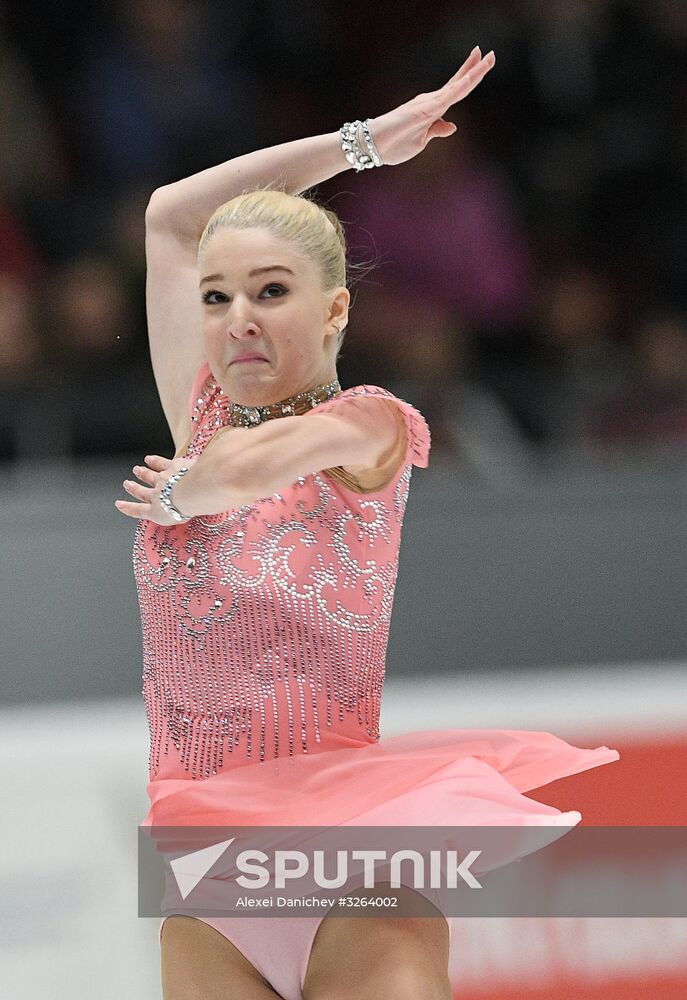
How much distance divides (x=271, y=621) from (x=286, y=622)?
20mm

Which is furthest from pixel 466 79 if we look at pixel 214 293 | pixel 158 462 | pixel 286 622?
pixel 286 622

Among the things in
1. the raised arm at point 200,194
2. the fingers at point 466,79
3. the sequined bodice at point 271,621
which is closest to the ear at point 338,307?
the sequined bodice at point 271,621

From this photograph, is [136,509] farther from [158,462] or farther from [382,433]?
[382,433]

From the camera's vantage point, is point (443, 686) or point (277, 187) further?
point (443, 686)

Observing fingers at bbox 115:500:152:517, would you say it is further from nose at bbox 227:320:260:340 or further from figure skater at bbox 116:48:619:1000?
nose at bbox 227:320:260:340

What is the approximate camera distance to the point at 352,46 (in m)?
5.48

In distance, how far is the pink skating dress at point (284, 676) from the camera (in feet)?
6.31

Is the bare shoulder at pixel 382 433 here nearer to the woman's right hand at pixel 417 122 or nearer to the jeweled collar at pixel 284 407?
the jeweled collar at pixel 284 407

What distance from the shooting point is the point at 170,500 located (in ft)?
6.33

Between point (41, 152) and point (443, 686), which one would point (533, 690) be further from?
point (41, 152)

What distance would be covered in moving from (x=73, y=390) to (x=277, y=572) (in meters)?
2.40

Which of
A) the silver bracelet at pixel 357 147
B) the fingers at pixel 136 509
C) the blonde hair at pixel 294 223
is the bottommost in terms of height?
the fingers at pixel 136 509

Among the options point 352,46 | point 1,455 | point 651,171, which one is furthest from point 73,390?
point 651,171

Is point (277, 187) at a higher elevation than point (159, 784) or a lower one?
higher
